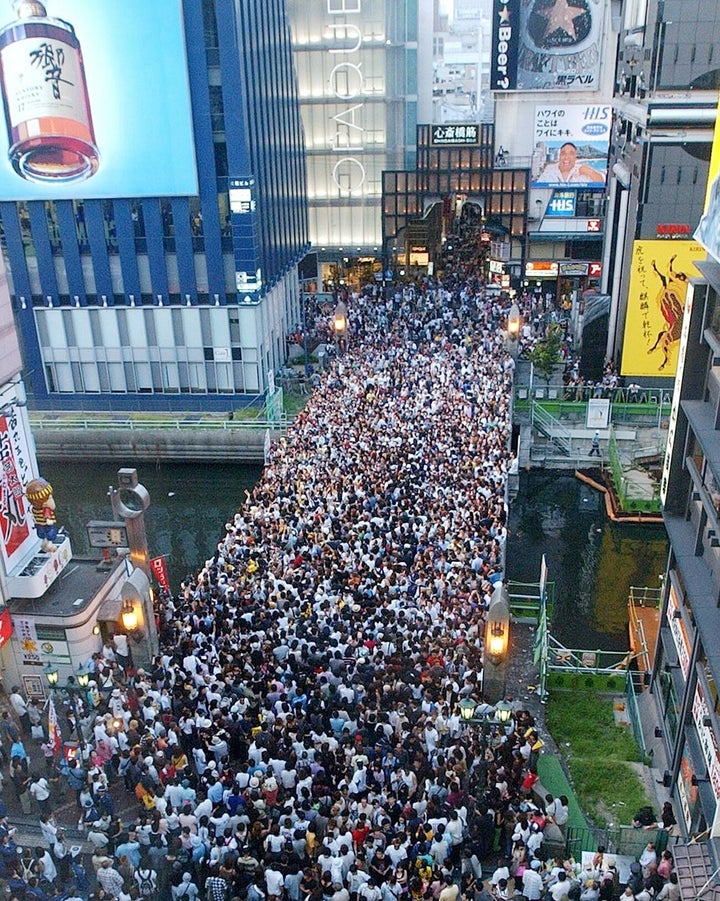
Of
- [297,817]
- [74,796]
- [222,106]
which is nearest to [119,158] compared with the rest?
[222,106]

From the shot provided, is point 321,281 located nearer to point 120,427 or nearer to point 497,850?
point 120,427

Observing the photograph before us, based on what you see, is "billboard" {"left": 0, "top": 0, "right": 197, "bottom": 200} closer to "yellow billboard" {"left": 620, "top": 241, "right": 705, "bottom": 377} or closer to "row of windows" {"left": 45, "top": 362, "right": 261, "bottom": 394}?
"row of windows" {"left": 45, "top": 362, "right": 261, "bottom": 394}

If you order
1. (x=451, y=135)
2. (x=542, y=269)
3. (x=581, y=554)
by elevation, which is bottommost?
(x=581, y=554)

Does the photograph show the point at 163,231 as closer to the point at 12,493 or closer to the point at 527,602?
the point at 12,493

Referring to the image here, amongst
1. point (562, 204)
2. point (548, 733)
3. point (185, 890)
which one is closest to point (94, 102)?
A: point (562, 204)

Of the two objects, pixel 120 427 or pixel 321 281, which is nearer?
pixel 120 427

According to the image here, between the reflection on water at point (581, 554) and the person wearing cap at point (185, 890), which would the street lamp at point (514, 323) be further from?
the person wearing cap at point (185, 890)
